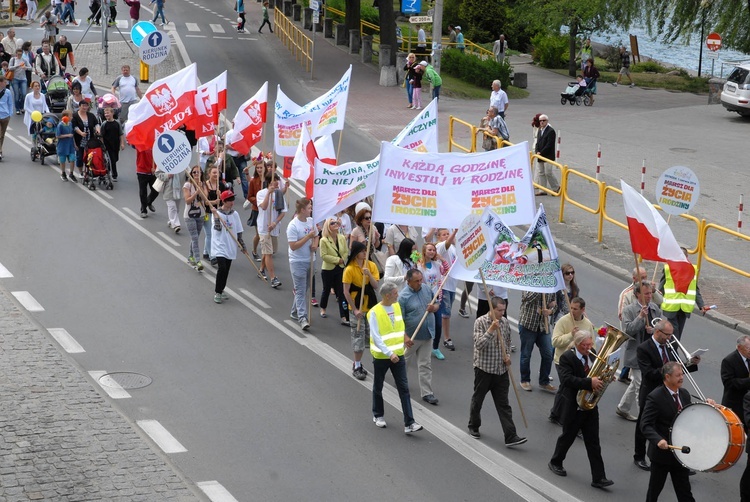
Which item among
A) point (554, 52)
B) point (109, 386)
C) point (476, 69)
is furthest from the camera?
point (554, 52)

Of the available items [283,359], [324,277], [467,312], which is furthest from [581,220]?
[283,359]

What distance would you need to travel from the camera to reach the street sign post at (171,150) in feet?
54.2

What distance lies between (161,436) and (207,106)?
875 centimetres

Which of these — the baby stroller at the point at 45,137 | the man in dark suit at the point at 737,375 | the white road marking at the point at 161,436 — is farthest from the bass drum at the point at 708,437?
the baby stroller at the point at 45,137

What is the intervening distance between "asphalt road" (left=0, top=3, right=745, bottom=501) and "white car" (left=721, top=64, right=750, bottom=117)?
18625 millimetres

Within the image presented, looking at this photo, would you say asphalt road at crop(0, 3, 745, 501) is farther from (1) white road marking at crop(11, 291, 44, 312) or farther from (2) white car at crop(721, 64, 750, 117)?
(2) white car at crop(721, 64, 750, 117)

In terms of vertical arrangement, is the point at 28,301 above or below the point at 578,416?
below

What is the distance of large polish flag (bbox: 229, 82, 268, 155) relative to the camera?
18453 mm

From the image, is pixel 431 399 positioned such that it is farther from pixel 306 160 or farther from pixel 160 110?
pixel 160 110

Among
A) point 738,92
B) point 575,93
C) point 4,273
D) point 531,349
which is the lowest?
point 4,273

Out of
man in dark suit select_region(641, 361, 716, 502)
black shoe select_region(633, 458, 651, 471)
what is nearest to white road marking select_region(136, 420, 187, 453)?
man in dark suit select_region(641, 361, 716, 502)

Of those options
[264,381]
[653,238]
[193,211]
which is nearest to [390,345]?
[264,381]

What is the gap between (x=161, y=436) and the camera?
37.3 ft

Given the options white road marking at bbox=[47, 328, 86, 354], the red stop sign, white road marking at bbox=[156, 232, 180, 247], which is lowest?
white road marking at bbox=[47, 328, 86, 354]
